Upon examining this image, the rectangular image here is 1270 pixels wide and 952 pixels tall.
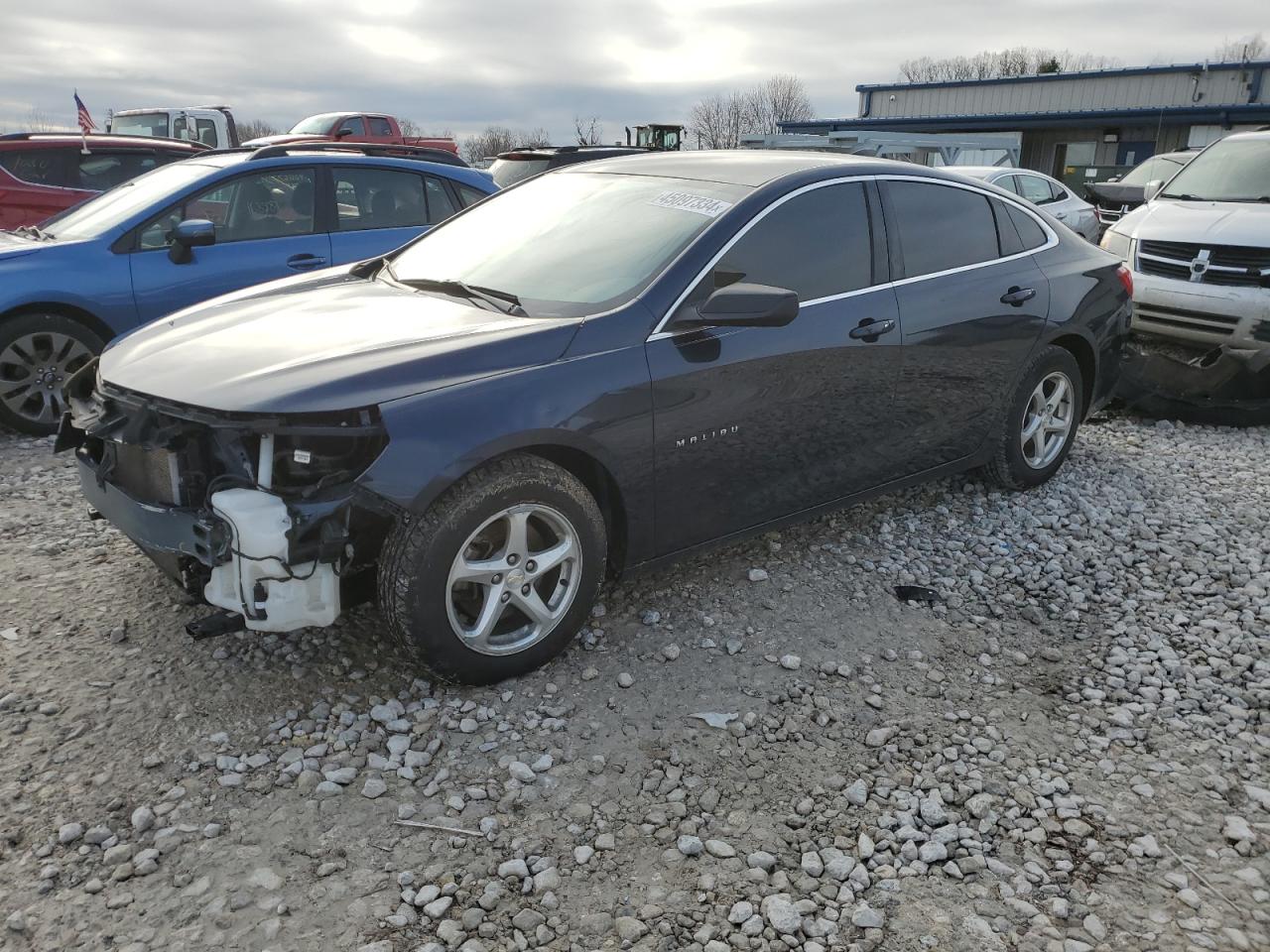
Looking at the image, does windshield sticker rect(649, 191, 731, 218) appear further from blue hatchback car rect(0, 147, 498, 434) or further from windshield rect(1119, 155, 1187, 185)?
windshield rect(1119, 155, 1187, 185)

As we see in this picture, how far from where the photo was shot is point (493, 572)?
3293mm

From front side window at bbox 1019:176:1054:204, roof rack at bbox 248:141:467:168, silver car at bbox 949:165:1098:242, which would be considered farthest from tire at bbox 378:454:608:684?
front side window at bbox 1019:176:1054:204

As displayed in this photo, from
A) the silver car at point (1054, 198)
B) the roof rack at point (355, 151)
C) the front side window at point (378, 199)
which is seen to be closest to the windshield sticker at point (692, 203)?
the front side window at point (378, 199)

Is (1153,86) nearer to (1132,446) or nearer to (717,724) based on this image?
(1132,446)

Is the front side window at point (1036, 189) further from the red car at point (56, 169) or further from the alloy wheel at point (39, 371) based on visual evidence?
the alloy wheel at point (39, 371)

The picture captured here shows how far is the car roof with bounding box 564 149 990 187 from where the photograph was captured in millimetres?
4152

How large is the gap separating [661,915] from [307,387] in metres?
1.80

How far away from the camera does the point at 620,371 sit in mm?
3432

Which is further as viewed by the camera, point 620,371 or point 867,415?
point 867,415

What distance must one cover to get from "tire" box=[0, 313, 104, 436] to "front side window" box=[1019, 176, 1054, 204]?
11.6 m

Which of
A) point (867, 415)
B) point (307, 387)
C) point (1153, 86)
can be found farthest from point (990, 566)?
point (1153, 86)

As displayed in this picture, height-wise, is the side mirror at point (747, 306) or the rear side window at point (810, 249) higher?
the rear side window at point (810, 249)

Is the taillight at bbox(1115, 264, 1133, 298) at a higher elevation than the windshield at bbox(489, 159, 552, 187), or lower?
lower

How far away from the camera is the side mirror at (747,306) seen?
3.50m
